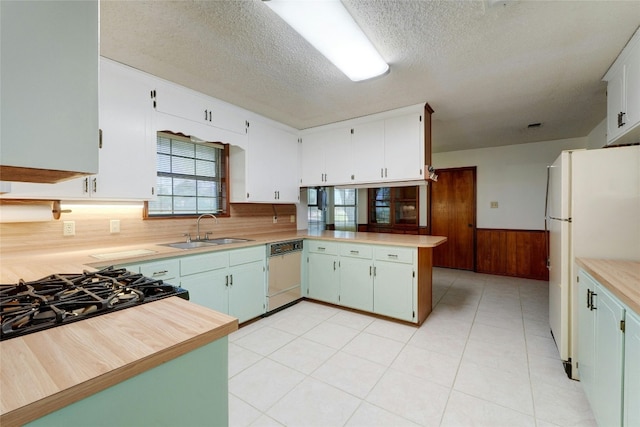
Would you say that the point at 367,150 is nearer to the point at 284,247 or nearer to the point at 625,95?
the point at 284,247

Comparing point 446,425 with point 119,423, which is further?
point 446,425

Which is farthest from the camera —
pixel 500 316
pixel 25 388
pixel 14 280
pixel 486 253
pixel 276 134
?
pixel 486 253

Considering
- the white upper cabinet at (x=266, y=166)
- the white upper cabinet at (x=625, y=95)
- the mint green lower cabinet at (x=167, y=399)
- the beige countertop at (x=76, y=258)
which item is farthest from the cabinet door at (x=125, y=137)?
the white upper cabinet at (x=625, y=95)

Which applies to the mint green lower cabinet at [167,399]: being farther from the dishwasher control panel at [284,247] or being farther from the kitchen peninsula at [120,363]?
the dishwasher control panel at [284,247]

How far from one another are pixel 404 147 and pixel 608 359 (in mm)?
2357

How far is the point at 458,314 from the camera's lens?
3146 millimetres

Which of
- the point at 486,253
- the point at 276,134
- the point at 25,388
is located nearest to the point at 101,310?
the point at 25,388

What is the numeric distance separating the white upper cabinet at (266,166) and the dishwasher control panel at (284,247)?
0.63m

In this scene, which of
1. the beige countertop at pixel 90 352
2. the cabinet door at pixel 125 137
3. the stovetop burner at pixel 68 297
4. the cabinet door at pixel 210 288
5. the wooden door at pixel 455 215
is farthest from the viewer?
the wooden door at pixel 455 215

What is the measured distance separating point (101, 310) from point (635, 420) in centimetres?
203

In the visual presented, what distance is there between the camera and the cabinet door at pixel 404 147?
306cm

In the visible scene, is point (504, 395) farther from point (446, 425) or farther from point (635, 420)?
point (635, 420)

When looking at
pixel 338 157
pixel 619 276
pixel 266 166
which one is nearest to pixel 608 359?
pixel 619 276

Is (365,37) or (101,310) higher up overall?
(365,37)
